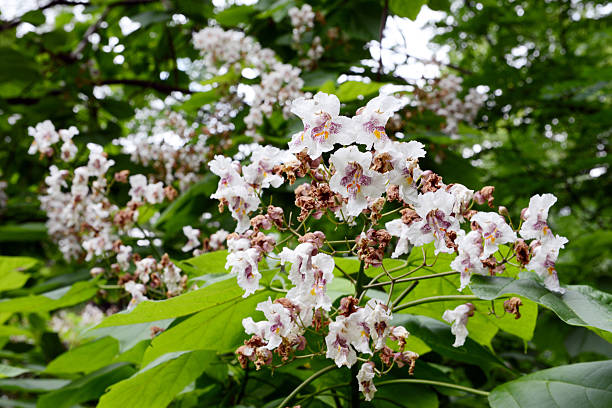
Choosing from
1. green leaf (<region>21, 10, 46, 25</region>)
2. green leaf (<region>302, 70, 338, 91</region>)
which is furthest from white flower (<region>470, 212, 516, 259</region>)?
green leaf (<region>21, 10, 46, 25</region>)

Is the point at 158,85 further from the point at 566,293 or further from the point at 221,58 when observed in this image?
the point at 566,293

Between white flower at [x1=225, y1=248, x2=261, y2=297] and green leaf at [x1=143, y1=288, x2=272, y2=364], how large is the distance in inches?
8.3

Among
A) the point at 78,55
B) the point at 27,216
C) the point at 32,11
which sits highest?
the point at 32,11

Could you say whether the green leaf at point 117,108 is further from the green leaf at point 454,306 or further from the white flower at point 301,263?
the white flower at point 301,263

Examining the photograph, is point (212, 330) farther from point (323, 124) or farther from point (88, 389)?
point (88, 389)

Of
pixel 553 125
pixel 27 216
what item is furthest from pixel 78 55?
pixel 553 125

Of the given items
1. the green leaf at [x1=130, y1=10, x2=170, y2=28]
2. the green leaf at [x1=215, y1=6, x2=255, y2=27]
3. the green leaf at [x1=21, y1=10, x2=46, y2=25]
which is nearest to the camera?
the green leaf at [x1=215, y1=6, x2=255, y2=27]

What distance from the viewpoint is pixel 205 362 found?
4.41ft

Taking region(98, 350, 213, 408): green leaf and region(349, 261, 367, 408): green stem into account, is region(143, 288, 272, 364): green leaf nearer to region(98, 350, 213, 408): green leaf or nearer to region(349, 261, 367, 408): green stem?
region(98, 350, 213, 408): green leaf

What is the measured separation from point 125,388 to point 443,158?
1.71 meters

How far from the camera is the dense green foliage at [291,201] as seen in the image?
1.19 metres

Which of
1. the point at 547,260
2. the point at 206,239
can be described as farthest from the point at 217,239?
the point at 547,260

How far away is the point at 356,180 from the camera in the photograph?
883 mm

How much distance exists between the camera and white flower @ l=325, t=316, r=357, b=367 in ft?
2.82
